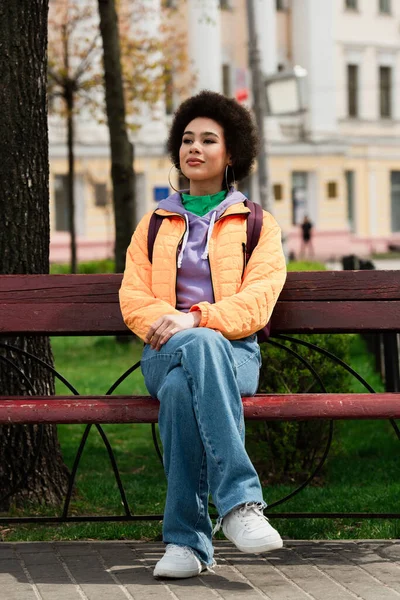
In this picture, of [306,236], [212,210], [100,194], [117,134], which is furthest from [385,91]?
[212,210]

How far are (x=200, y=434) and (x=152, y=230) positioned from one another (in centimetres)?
94

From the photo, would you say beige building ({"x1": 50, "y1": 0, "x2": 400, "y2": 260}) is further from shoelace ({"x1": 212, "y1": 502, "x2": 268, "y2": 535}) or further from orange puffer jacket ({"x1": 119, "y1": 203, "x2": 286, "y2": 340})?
shoelace ({"x1": 212, "y1": 502, "x2": 268, "y2": 535})

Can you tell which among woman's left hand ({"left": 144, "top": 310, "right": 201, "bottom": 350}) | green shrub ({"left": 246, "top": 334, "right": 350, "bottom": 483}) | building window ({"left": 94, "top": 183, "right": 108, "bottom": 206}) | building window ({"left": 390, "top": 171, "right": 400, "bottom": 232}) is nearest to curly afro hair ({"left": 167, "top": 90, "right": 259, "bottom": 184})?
woman's left hand ({"left": 144, "top": 310, "right": 201, "bottom": 350})

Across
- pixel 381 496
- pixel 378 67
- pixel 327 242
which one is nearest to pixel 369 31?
pixel 378 67

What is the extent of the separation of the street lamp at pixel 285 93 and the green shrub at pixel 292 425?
Result: 522 inches

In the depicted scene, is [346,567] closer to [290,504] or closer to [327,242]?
[290,504]

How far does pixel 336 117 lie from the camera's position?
50.9 m

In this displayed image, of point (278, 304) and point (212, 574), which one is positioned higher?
point (278, 304)

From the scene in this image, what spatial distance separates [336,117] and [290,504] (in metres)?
45.2

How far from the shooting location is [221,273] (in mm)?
5297

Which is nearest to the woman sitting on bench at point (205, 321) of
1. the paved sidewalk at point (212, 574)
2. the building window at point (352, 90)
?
the paved sidewalk at point (212, 574)

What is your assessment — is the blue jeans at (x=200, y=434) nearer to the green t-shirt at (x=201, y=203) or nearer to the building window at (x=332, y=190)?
the green t-shirt at (x=201, y=203)

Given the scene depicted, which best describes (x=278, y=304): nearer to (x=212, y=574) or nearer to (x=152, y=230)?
(x=152, y=230)

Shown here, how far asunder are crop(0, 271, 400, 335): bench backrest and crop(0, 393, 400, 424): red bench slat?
72 cm
